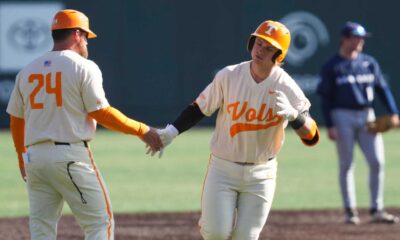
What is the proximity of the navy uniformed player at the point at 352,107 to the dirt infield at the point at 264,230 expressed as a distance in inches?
18.6

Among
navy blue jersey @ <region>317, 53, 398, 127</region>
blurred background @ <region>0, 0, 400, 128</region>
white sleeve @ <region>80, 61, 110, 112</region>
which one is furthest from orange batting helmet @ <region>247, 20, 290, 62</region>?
blurred background @ <region>0, 0, 400, 128</region>

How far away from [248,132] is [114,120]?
102cm

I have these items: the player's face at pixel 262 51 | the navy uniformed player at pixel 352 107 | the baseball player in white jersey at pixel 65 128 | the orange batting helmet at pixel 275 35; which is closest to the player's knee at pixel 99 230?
the baseball player in white jersey at pixel 65 128

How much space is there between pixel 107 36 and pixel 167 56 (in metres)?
1.47

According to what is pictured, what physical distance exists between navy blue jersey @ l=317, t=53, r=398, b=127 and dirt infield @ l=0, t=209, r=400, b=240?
1.20 m

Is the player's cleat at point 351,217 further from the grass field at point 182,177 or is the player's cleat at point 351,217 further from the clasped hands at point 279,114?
the clasped hands at point 279,114

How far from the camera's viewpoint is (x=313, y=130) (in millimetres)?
7672

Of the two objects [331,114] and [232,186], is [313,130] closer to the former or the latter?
[232,186]

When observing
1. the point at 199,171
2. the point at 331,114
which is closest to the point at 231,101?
the point at 331,114

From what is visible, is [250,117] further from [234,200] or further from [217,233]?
[217,233]

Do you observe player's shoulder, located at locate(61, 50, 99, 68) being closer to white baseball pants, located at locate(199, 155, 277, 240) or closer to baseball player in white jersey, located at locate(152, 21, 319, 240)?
baseball player in white jersey, located at locate(152, 21, 319, 240)

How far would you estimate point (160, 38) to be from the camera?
23.7 meters

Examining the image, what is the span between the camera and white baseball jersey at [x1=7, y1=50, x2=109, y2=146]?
23.5ft

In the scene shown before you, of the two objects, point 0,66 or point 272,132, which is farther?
point 0,66
